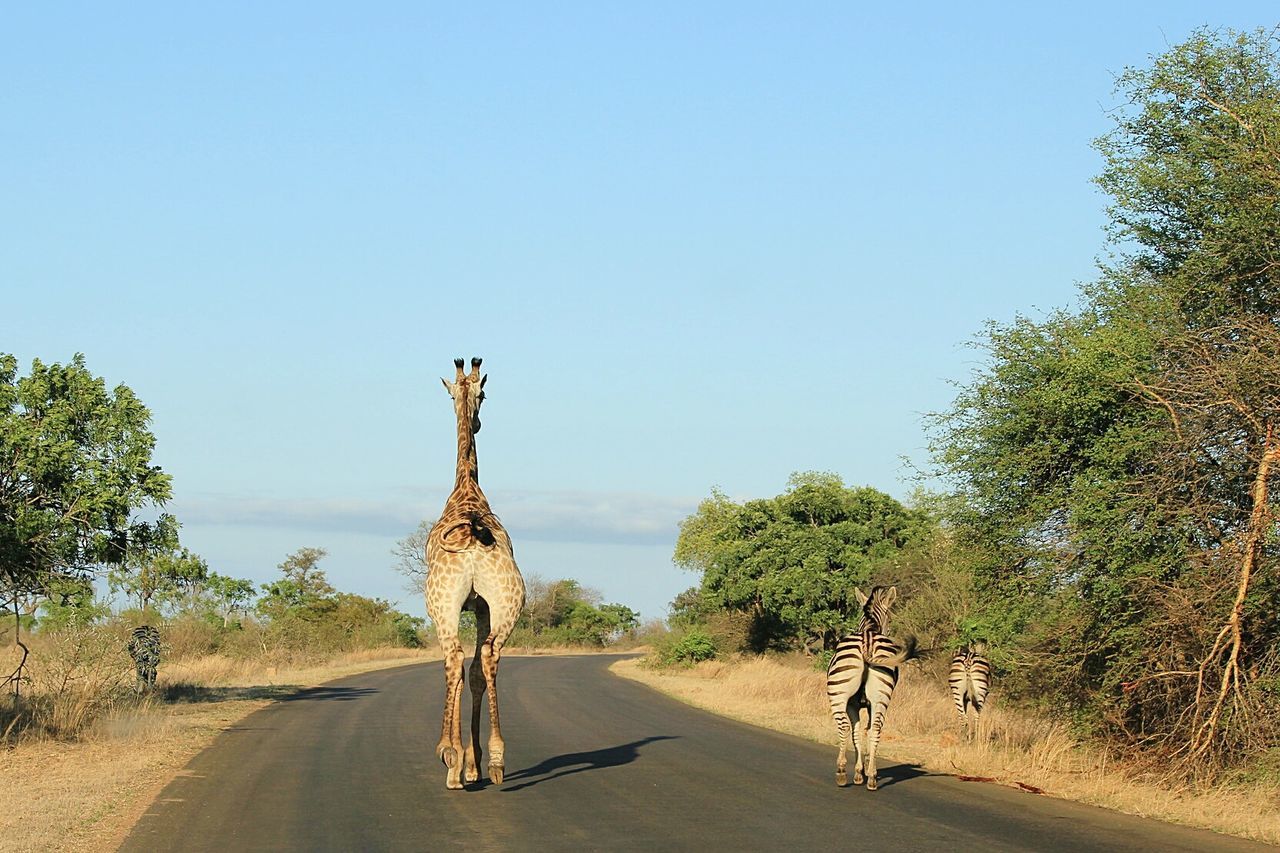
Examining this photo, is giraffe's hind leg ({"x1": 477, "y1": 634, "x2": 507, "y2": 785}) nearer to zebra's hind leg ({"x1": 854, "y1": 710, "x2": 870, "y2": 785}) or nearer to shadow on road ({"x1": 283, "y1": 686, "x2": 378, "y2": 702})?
zebra's hind leg ({"x1": 854, "y1": 710, "x2": 870, "y2": 785})

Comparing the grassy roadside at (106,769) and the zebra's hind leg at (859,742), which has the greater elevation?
the zebra's hind leg at (859,742)

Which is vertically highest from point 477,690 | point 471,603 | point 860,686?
point 471,603

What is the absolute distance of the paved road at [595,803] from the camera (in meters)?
11.5

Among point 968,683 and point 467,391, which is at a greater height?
point 467,391

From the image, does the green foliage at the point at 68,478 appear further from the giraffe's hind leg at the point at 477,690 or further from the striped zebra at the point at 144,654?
the giraffe's hind leg at the point at 477,690

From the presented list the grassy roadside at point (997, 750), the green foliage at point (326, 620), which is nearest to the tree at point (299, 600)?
the green foliage at point (326, 620)

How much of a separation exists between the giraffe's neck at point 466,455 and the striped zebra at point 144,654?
14.7 meters

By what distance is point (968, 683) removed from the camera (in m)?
22.0

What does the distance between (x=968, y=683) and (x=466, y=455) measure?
1014 cm

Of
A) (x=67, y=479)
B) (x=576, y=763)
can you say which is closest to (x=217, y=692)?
(x=67, y=479)

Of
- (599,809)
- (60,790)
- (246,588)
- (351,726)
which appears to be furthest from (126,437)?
(246,588)

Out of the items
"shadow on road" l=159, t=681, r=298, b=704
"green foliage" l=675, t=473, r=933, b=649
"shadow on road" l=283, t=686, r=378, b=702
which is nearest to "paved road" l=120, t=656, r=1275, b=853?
"shadow on road" l=159, t=681, r=298, b=704

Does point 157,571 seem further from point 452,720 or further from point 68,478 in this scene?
point 452,720

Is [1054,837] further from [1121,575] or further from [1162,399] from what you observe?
[1162,399]
